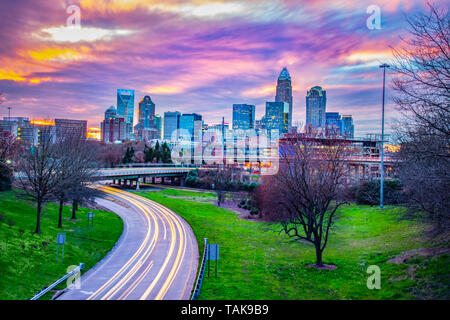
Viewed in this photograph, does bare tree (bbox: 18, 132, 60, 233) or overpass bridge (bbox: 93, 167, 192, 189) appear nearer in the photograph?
bare tree (bbox: 18, 132, 60, 233)

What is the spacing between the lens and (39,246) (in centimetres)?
1997

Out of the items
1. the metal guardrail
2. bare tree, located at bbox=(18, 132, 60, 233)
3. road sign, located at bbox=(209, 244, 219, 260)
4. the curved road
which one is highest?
bare tree, located at bbox=(18, 132, 60, 233)

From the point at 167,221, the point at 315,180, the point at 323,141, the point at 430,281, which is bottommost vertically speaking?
the point at 167,221

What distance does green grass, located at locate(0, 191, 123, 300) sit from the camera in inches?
587

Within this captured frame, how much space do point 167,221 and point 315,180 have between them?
19712 millimetres

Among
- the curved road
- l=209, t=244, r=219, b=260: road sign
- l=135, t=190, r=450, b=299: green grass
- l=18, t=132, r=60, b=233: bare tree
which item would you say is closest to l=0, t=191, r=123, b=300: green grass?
the curved road

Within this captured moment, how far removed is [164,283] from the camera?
53.6 feet

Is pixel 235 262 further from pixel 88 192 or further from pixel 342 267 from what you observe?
pixel 88 192

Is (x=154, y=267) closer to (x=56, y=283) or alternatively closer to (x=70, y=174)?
(x=56, y=283)

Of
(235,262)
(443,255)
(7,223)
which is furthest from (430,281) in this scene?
(7,223)

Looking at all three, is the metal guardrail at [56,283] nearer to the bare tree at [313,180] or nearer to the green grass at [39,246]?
the green grass at [39,246]

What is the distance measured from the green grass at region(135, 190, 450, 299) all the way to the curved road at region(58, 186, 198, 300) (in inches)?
65.2

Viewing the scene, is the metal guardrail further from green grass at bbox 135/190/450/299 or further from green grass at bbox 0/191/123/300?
green grass at bbox 135/190/450/299

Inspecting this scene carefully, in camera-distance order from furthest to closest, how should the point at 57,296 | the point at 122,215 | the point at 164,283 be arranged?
the point at 122,215 → the point at 164,283 → the point at 57,296
